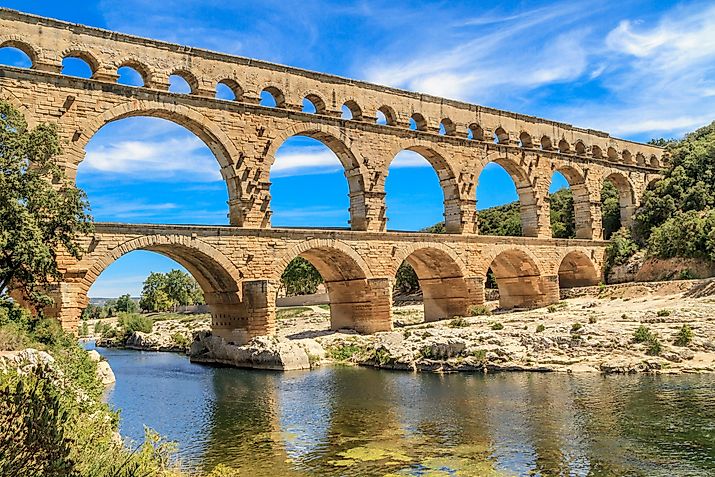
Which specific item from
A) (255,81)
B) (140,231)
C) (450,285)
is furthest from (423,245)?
(140,231)

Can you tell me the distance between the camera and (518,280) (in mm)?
37656

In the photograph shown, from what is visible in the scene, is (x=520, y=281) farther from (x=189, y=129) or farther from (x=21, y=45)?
(x=21, y=45)

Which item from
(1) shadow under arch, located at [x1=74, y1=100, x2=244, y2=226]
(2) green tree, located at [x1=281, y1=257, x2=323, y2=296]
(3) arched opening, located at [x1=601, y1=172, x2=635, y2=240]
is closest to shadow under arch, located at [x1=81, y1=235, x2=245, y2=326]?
(1) shadow under arch, located at [x1=74, y1=100, x2=244, y2=226]

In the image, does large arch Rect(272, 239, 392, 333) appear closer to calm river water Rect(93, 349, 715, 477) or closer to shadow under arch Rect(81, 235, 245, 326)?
shadow under arch Rect(81, 235, 245, 326)

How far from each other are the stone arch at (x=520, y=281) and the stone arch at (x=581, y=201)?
6.50m

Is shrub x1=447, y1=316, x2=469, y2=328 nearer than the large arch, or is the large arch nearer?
shrub x1=447, y1=316, x2=469, y2=328

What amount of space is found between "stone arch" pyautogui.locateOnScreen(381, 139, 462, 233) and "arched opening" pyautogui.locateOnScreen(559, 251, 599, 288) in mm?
9286

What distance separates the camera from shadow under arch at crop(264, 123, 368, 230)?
29259mm

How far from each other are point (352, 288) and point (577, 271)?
17896 mm

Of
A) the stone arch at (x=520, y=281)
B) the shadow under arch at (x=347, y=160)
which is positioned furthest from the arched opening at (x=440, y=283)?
the shadow under arch at (x=347, y=160)

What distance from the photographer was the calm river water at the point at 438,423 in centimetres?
1114

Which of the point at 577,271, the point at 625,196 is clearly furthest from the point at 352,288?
the point at 625,196

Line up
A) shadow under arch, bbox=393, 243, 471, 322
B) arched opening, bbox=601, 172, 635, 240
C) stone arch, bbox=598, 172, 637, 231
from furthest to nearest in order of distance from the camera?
arched opening, bbox=601, 172, 635, 240 → stone arch, bbox=598, 172, 637, 231 → shadow under arch, bbox=393, 243, 471, 322

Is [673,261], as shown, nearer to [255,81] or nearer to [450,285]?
[450,285]
